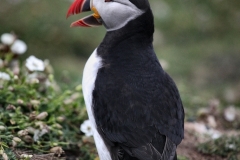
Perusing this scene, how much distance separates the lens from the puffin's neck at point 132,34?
13.6 ft

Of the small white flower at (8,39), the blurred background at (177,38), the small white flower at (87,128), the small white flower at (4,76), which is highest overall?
→ the small white flower at (8,39)

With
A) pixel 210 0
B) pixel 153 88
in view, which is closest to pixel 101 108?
pixel 153 88

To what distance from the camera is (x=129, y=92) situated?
3.88 meters

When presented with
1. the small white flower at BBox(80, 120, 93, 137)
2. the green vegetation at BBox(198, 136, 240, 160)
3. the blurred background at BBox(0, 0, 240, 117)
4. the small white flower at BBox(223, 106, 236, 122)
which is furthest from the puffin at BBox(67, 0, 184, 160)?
the blurred background at BBox(0, 0, 240, 117)

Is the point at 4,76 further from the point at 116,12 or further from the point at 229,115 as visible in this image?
the point at 229,115

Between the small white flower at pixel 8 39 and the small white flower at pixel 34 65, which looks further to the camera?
the small white flower at pixel 8 39

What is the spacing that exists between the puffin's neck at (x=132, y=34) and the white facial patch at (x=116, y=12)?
0.14 feet

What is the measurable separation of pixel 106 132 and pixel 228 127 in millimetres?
2736

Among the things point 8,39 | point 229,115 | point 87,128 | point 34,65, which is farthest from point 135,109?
point 229,115

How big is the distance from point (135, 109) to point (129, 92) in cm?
15

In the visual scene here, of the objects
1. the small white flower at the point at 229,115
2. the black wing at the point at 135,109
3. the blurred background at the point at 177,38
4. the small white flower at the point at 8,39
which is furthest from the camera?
the blurred background at the point at 177,38

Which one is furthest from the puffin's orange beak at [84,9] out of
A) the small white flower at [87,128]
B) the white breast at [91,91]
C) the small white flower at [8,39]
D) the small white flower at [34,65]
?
the small white flower at [8,39]

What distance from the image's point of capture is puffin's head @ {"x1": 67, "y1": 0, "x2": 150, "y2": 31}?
4.06m

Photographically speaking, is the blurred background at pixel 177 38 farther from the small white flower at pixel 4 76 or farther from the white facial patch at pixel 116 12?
the white facial patch at pixel 116 12
